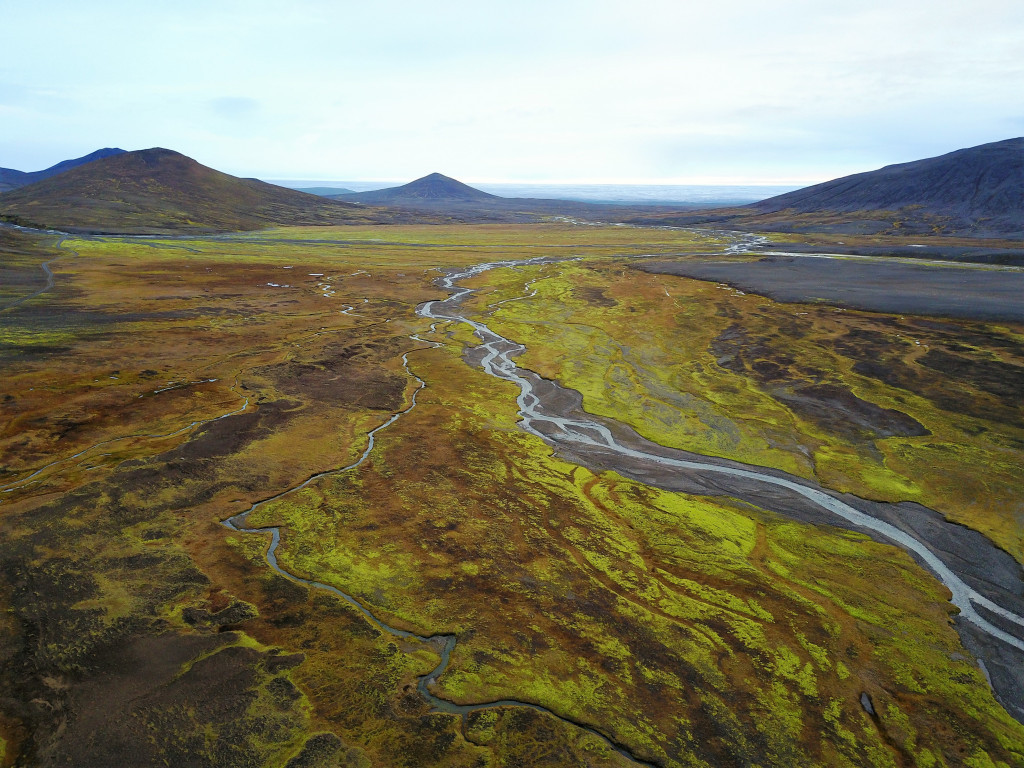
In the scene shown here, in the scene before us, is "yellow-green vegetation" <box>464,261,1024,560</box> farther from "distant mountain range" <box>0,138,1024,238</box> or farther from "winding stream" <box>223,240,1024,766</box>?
"distant mountain range" <box>0,138,1024,238</box>

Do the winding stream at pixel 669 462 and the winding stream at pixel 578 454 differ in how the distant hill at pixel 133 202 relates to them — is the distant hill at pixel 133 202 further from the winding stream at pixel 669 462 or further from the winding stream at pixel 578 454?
the winding stream at pixel 578 454

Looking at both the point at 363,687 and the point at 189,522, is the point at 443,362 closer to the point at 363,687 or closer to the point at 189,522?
the point at 189,522

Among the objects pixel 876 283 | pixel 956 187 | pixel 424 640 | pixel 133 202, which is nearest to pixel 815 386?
pixel 424 640

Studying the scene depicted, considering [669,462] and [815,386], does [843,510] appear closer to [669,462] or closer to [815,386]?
[669,462]

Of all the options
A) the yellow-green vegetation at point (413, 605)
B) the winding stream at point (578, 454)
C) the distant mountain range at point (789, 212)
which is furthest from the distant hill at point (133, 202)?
the winding stream at point (578, 454)

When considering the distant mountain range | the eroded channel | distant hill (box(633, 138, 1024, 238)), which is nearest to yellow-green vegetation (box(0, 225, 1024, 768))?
the eroded channel

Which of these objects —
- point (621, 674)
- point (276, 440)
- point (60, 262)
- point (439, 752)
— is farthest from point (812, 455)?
point (60, 262)
